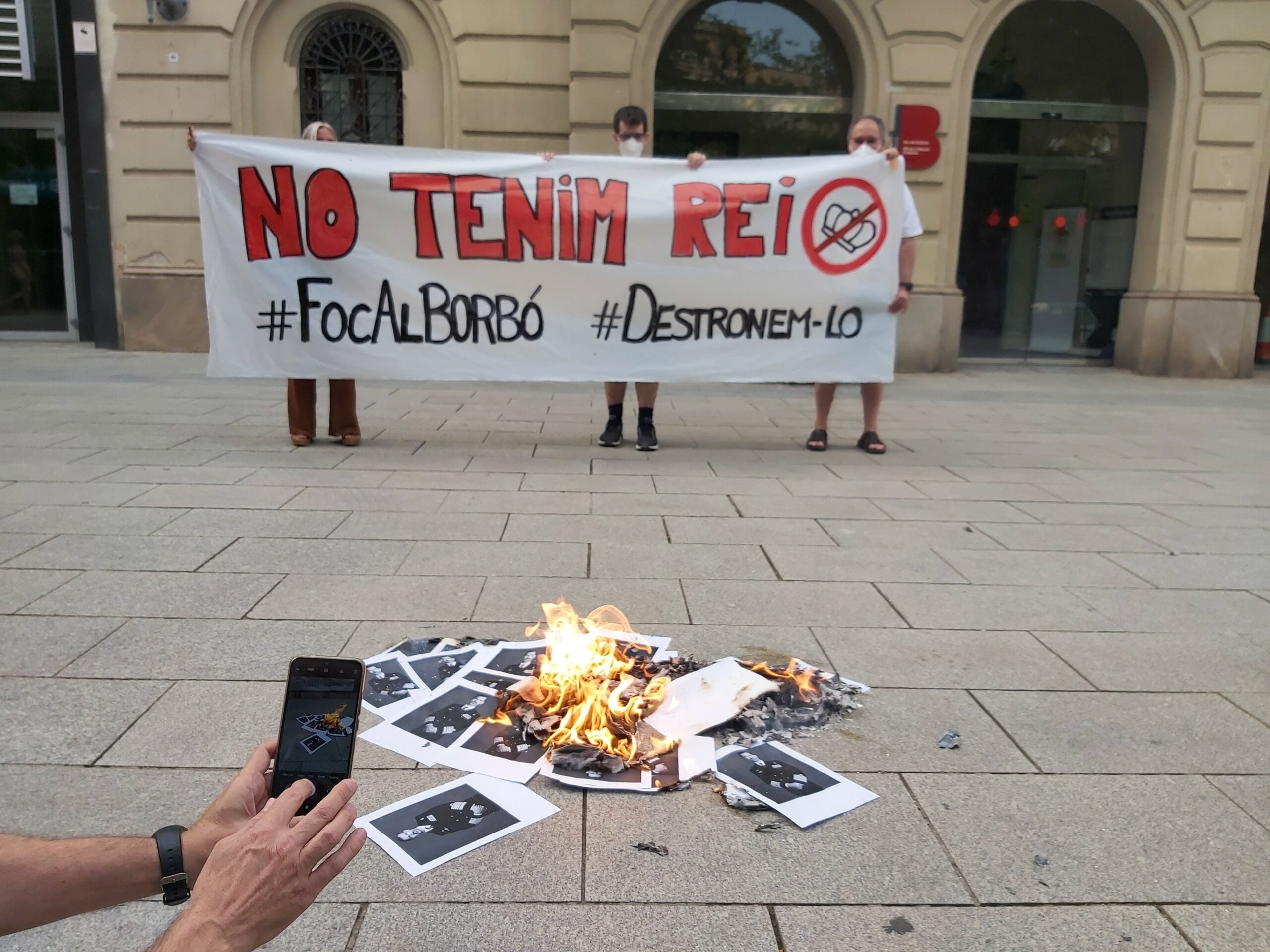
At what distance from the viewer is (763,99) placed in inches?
506

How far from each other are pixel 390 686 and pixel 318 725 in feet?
5.03

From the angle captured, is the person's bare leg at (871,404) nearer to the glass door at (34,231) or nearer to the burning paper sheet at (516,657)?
the burning paper sheet at (516,657)

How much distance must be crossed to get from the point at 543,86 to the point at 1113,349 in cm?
877

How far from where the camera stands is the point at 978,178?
47.0ft

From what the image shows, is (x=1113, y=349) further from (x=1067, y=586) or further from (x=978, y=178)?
(x=1067, y=586)

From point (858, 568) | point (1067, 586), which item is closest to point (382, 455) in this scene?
point (858, 568)

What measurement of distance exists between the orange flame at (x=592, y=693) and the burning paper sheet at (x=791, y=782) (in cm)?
21

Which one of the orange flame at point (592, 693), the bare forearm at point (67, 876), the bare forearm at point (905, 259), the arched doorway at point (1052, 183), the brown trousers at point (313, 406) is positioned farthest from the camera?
the arched doorway at point (1052, 183)

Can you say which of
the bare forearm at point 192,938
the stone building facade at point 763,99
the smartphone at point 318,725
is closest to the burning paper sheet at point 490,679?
the smartphone at point 318,725

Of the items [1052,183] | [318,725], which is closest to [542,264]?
[318,725]

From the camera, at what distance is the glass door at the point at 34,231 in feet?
46.3

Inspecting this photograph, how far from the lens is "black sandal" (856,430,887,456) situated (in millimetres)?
7371

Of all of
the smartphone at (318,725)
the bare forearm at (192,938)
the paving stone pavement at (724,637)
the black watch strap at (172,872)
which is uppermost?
the smartphone at (318,725)

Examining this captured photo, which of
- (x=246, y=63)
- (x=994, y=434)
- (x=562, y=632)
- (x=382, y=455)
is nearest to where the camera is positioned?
(x=562, y=632)
